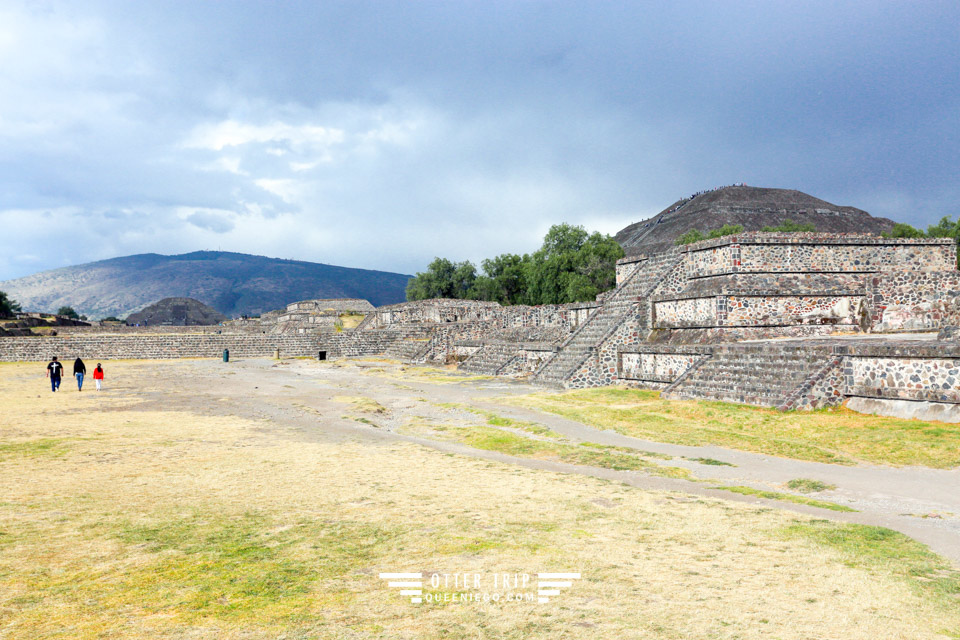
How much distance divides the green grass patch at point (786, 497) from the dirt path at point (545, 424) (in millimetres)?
157

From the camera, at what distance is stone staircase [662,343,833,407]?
13.2 meters

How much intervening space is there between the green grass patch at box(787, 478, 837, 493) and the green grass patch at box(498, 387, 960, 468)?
1.60 meters

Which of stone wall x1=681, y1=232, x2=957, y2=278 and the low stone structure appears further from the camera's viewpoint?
stone wall x1=681, y1=232, x2=957, y2=278

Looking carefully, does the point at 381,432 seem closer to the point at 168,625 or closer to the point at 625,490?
the point at 625,490

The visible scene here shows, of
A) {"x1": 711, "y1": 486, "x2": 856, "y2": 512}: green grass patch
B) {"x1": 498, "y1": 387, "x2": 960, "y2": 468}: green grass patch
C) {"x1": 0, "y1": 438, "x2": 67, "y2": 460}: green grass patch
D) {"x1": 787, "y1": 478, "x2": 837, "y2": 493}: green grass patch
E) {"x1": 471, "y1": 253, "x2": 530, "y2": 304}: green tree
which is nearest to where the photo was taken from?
{"x1": 711, "y1": 486, "x2": 856, "y2": 512}: green grass patch

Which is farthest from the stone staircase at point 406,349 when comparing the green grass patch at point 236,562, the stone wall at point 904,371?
the green grass patch at point 236,562

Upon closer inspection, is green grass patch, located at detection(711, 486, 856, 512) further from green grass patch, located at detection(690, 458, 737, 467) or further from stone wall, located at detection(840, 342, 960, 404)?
stone wall, located at detection(840, 342, 960, 404)

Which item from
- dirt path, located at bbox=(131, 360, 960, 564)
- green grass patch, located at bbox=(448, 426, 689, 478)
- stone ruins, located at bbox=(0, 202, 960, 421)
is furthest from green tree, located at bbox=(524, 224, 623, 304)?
green grass patch, located at bbox=(448, 426, 689, 478)

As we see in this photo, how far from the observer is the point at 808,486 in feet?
25.9

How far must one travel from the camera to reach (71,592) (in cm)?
434

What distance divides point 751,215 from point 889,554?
103 metres

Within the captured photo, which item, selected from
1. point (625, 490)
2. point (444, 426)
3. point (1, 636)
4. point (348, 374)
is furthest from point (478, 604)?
point (348, 374)

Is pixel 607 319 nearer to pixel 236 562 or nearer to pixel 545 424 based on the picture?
pixel 545 424

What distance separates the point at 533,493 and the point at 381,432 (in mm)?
5969
